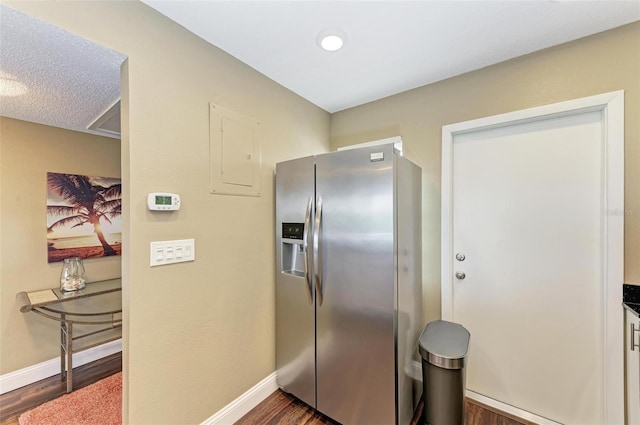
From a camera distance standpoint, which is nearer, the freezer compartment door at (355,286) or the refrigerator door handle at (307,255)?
the freezer compartment door at (355,286)

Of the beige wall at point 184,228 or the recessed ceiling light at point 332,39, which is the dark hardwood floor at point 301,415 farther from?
the recessed ceiling light at point 332,39

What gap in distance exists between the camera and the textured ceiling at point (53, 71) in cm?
111

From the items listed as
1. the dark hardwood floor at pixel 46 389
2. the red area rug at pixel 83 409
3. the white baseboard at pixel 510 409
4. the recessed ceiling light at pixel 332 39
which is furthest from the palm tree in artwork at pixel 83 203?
the white baseboard at pixel 510 409

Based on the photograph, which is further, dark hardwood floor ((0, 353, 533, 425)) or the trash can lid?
dark hardwood floor ((0, 353, 533, 425))

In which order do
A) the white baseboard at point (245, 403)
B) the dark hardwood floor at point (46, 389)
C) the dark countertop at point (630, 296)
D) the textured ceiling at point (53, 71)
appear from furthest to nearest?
the dark hardwood floor at point (46, 389) < the white baseboard at point (245, 403) < the dark countertop at point (630, 296) < the textured ceiling at point (53, 71)

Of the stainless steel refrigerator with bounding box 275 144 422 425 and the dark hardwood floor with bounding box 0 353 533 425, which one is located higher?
the stainless steel refrigerator with bounding box 275 144 422 425

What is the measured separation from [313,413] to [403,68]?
262 centimetres

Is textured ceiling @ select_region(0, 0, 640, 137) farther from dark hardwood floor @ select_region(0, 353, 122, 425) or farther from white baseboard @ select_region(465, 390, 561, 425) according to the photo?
white baseboard @ select_region(465, 390, 561, 425)

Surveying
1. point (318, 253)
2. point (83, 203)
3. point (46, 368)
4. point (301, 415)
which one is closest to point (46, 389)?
point (46, 368)

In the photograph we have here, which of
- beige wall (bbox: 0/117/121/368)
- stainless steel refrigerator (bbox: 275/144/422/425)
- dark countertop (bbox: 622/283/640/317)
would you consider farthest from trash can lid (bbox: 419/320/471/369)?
beige wall (bbox: 0/117/121/368)

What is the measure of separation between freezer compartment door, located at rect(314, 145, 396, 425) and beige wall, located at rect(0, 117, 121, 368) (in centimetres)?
246

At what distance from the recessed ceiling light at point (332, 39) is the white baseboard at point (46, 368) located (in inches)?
134

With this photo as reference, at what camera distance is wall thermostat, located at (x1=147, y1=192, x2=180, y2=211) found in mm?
1322

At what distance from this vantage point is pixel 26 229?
215 centimetres
